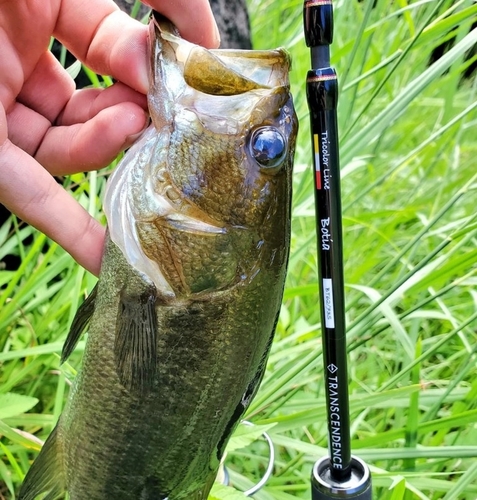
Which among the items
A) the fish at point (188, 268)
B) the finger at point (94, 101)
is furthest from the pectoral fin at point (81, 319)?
the finger at point (94, 101)

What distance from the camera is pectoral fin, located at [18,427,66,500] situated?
4.12 feet

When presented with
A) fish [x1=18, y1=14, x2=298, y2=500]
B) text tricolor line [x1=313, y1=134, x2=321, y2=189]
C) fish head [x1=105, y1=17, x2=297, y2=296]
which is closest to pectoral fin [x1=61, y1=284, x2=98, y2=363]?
fish [x1=18, y1=14, x2=298, y2=500]

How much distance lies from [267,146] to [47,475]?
34.3 inches

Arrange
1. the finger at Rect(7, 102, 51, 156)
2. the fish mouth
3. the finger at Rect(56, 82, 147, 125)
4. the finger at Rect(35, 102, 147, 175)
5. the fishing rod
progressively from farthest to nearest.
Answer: the finger at Rect(7, 102, 51, 156), the finger at Rect(56, 82, 147, 125), the finger at Rect(35, 102, 147, 175), the fish mouth, the fishing rod

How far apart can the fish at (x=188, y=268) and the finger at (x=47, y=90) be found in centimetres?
47

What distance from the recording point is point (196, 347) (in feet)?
3.69

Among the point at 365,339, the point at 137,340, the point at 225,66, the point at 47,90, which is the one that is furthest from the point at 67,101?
the point at 365,339

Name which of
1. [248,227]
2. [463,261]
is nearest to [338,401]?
[248,227]

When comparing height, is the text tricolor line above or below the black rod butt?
above

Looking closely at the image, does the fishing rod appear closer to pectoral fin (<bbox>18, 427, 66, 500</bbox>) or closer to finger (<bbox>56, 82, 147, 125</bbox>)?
finger (<bbox>56, 82, 147, 125</bbox>)

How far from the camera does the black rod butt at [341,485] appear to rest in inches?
40.2

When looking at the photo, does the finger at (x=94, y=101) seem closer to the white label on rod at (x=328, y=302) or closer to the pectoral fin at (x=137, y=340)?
the pectoral fin at (x=137, y=340)

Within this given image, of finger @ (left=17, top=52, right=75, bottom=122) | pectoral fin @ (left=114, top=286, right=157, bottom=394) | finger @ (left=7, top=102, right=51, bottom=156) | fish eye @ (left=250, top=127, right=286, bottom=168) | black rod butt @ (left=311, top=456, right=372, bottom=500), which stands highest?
finger @ (left=17, top=52, right=75, bottom=122)

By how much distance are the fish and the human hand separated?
0.24ft
